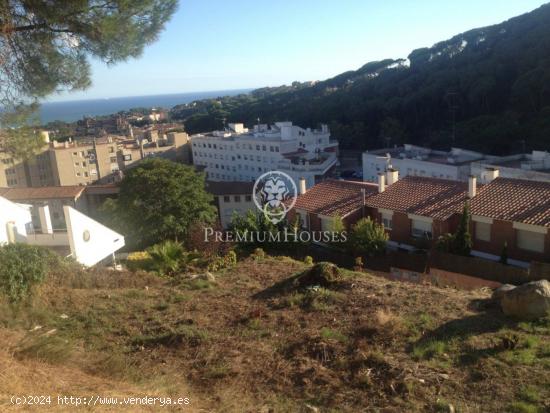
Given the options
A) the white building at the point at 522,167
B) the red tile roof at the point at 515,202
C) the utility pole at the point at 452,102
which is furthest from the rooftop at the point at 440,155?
the red tile roof at the point at 515,202

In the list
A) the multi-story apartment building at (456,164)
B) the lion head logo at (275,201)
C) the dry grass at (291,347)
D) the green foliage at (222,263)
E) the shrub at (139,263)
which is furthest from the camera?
the multi-story apartment building at (456,164)

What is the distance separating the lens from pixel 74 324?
10016 mm

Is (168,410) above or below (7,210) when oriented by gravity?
below

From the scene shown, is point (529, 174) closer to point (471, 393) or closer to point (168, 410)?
point (471, 393)

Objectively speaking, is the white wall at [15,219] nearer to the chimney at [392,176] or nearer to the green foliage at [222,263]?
the green foliage at [222,263]

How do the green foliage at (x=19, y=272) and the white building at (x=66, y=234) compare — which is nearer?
the green foliage at (x=19, y=272)

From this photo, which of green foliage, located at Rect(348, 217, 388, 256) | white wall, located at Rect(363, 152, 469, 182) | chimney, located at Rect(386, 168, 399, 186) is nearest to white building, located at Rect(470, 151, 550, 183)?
white wall, located at Rect(363, 152, 469, 182)

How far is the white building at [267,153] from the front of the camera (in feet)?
160

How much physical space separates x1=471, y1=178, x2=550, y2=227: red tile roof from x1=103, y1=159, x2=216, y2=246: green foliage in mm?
15382

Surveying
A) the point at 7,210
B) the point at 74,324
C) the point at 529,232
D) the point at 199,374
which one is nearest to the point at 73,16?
the point at 74,324

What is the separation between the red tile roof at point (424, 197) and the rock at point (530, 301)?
29.6ft

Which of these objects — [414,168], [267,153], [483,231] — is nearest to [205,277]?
[483,231]

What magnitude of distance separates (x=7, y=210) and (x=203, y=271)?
7524 millimetres

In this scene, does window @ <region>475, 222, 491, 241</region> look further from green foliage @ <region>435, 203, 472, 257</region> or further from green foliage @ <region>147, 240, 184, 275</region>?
green foliage @ <region>147, 240, 184, 275</region>
